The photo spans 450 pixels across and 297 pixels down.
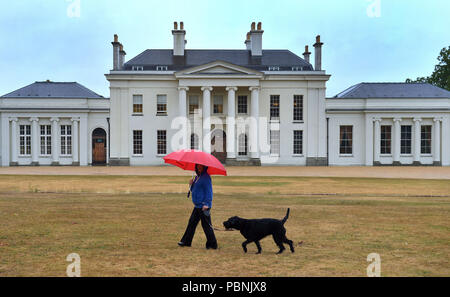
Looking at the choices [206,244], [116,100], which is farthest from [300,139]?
[206,244]

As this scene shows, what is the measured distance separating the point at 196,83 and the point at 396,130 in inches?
812

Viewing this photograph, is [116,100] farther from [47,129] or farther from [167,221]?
[167,221]

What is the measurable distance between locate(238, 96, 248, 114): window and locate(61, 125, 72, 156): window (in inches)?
684

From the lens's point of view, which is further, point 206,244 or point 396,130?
point 396,130

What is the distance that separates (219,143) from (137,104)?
9.23 meters

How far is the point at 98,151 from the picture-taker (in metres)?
46.9

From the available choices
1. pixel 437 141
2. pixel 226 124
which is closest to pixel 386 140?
pixel 437 141

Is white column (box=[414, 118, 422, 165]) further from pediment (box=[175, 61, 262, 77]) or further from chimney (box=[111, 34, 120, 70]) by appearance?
chimney (box=[111, 34, 120, 70])

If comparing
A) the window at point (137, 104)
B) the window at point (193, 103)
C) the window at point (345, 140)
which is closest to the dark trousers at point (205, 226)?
the window at point (193, 103)

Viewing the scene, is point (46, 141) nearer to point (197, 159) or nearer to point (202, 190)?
point (202, 190)

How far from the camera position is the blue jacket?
8375 mm

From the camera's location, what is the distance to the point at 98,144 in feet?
154

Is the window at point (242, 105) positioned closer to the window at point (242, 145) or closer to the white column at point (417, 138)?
the window at point (242, 145)
